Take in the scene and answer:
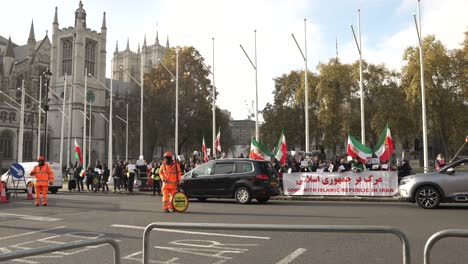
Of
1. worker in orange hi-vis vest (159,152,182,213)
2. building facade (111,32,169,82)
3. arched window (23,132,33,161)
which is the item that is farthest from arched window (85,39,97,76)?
worker in orange hi-vis vest (159,152,182,213)

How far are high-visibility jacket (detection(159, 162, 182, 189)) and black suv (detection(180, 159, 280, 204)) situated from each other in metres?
3.57

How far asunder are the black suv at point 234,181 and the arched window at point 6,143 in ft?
177

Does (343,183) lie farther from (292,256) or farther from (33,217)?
(292,256)

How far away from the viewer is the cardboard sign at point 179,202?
42.6ft

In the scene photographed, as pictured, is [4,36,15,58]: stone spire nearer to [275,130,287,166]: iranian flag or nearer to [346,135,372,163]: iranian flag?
[275,130,287,166]: iranian flag

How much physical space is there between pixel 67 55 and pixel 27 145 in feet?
53.9

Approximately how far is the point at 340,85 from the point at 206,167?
108ft

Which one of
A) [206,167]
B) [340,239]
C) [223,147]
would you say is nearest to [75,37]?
[223,147]

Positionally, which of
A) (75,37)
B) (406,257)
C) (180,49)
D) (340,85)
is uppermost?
(75,37)

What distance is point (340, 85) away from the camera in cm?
4691

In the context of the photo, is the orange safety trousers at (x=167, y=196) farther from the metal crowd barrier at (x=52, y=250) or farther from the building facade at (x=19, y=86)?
the building facade at (x=19, y=86)

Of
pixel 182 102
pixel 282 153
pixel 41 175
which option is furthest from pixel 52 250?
pixel 182 102

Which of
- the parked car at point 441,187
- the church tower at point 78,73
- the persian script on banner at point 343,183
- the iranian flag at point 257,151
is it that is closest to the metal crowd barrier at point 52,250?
the parked car at point 441,187

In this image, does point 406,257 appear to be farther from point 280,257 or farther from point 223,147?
point 223,147
